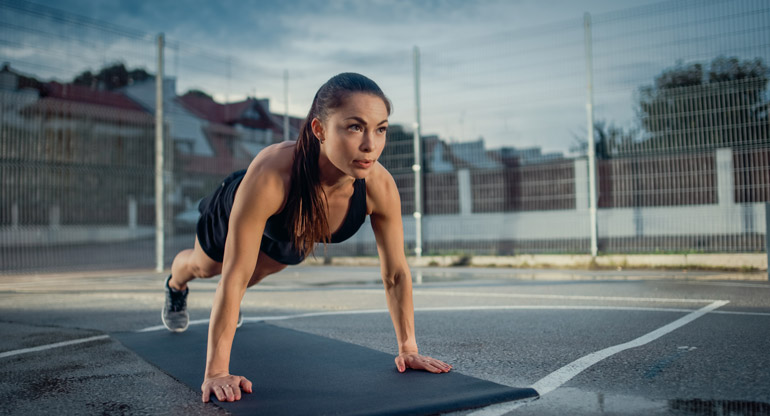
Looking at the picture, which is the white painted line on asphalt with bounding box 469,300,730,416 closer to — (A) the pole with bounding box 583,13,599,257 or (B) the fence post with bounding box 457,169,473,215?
(A) the pole with bounding box 583,13,599,257

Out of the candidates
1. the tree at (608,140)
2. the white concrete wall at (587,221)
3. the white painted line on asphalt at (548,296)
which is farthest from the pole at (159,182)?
the tree at (608,140)

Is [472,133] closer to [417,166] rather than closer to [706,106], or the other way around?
[417,166]

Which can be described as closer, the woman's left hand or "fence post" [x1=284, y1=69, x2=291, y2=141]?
the woman's left hand

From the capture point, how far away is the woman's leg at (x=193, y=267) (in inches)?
152

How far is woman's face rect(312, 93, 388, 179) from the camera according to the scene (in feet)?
8.34

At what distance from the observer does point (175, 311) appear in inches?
169

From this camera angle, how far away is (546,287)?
24.1 ft

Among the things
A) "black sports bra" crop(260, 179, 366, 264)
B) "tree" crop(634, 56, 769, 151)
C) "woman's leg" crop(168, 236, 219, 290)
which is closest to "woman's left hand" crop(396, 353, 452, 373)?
"black sports bra" crop(260, 179, 366, 264)

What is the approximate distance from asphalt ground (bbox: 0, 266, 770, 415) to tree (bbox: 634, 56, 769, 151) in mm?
2274

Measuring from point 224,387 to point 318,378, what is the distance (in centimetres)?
50

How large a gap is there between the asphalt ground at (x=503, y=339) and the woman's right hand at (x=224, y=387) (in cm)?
6

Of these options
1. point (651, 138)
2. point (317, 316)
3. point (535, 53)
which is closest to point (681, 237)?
point (651, 138)

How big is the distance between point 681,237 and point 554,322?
18.0ft

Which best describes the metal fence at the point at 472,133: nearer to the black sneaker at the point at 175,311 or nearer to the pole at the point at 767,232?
the pole at the point at 767,232
